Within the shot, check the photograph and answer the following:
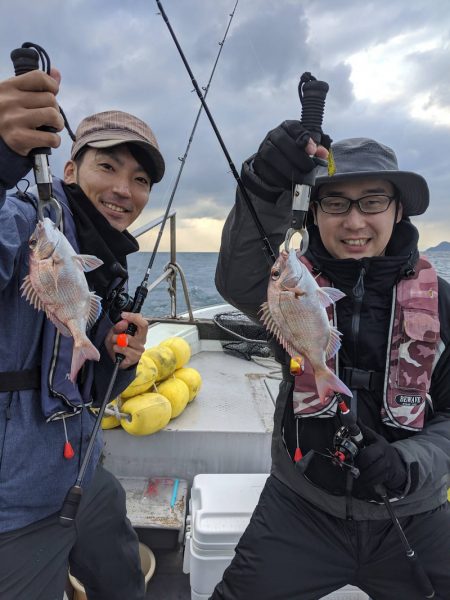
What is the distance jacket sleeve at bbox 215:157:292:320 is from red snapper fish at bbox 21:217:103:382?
98 centimetres

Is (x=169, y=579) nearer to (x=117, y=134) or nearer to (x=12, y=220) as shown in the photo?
(x=12, y=220)

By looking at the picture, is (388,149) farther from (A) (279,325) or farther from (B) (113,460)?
(B) (113,460)

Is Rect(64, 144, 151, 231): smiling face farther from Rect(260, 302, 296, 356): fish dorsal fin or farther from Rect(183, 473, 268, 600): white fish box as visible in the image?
Rect(183, 473, 268, 600): white fish box

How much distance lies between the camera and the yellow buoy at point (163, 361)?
4.01 meters

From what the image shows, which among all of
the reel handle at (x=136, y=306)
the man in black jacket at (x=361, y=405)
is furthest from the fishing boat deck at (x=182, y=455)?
the reel handle at (x=136, y=306)

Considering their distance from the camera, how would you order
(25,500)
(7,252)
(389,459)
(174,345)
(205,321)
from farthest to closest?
1. (205,321)
2. (174,345)
3. (389,459)
4. (25,500)
5. (7,252)

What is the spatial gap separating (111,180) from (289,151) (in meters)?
0.96

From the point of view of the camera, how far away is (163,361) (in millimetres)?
4059

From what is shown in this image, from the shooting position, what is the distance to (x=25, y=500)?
1.73 meters

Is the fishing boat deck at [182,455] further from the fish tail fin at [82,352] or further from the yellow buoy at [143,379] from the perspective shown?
the fish tail fin at [82,352]

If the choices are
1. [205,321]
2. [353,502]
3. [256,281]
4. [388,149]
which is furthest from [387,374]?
[205,321]

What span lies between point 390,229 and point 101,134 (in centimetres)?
171

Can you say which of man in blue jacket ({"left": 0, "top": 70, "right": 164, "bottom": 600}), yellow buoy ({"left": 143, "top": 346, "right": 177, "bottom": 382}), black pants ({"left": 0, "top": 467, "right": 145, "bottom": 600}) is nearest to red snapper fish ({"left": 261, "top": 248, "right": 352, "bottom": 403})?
man in blue jacket ({"left": 0, "top": 70, "right": 164, "bottom": 600})

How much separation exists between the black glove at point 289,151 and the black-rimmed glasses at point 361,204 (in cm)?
41
